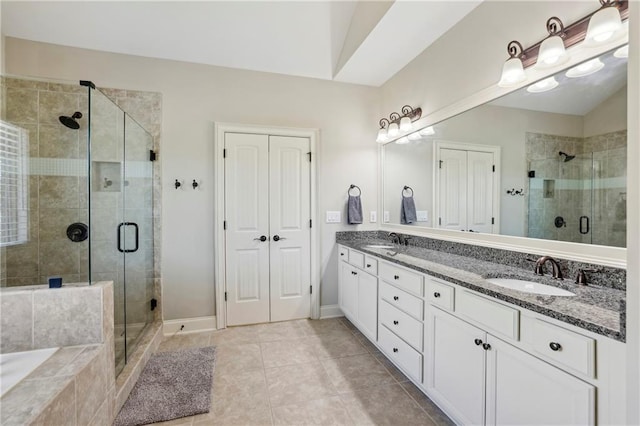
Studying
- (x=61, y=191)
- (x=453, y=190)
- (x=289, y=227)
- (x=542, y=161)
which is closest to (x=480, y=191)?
(x=453, y=190)

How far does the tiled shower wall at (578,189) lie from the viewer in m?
1.30

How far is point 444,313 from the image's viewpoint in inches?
62.2

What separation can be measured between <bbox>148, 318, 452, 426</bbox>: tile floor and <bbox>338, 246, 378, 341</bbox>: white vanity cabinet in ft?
0.69

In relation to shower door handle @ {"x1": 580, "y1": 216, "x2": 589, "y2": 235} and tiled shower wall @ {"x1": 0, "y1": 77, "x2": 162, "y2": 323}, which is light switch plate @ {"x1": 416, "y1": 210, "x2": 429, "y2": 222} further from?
tiled shower wall @ {"x1": 0, "y1": 77, "x2": 162, "y2": 323}

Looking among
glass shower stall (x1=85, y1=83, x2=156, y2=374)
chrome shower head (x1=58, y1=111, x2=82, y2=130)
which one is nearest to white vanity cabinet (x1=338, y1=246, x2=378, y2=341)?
glass shower stall (x1=85, y1=83, x2=156, y2=374)

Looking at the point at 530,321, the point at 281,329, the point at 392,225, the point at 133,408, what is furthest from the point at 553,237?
the point at 133,408

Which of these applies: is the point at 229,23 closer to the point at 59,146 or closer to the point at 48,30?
the point at 48,30

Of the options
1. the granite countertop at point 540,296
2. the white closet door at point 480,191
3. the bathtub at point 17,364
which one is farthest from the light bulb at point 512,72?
the bathtub at point 17,364

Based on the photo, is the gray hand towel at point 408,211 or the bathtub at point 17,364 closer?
the bathtub at point 17,364

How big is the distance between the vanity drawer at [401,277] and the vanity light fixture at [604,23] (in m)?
1.47

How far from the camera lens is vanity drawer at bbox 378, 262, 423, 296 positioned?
180 cm

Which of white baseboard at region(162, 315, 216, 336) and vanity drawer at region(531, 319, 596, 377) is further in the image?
white baseboard at region(162, 315, 216, 336)

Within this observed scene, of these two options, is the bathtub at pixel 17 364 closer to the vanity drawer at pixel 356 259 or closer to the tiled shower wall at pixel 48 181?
the tiled shower wall at pixel 48 181

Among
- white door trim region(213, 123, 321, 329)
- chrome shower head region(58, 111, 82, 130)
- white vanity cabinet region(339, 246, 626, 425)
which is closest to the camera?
white vanity cabinet region(339, 246, 626, 425)
